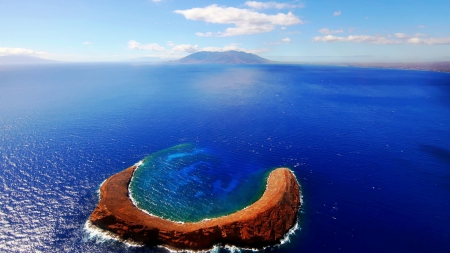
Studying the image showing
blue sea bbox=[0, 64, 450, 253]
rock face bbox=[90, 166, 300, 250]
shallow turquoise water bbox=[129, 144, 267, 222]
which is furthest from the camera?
shallow turquoise water bbox=[129, 144, 267, 222]

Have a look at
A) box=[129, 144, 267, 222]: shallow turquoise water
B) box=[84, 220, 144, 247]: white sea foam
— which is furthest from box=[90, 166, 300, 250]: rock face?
box=[129, 144, 267, 222]: shallow turquoise water

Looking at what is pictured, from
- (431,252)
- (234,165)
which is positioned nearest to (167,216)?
(234,165)

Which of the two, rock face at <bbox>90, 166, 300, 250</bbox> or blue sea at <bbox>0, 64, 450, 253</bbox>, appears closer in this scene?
rock face at <bbox>90, 166, 300, 250</bbox>

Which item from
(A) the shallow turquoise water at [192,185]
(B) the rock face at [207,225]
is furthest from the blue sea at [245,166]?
(B) the rock face at [207,225]

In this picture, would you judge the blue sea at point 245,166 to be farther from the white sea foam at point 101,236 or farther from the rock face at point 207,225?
the rock face at point 207,225

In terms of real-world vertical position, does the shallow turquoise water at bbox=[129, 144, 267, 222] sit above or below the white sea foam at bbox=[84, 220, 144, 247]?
above

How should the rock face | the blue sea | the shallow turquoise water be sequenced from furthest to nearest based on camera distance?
1. the shallow turquoise water
2. the blue sea
3. the rock face

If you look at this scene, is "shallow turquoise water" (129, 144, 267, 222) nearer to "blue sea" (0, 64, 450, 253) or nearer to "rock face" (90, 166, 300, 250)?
"blue sea" (0, 64, 450, 253)

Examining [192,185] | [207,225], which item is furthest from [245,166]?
[207,225]
